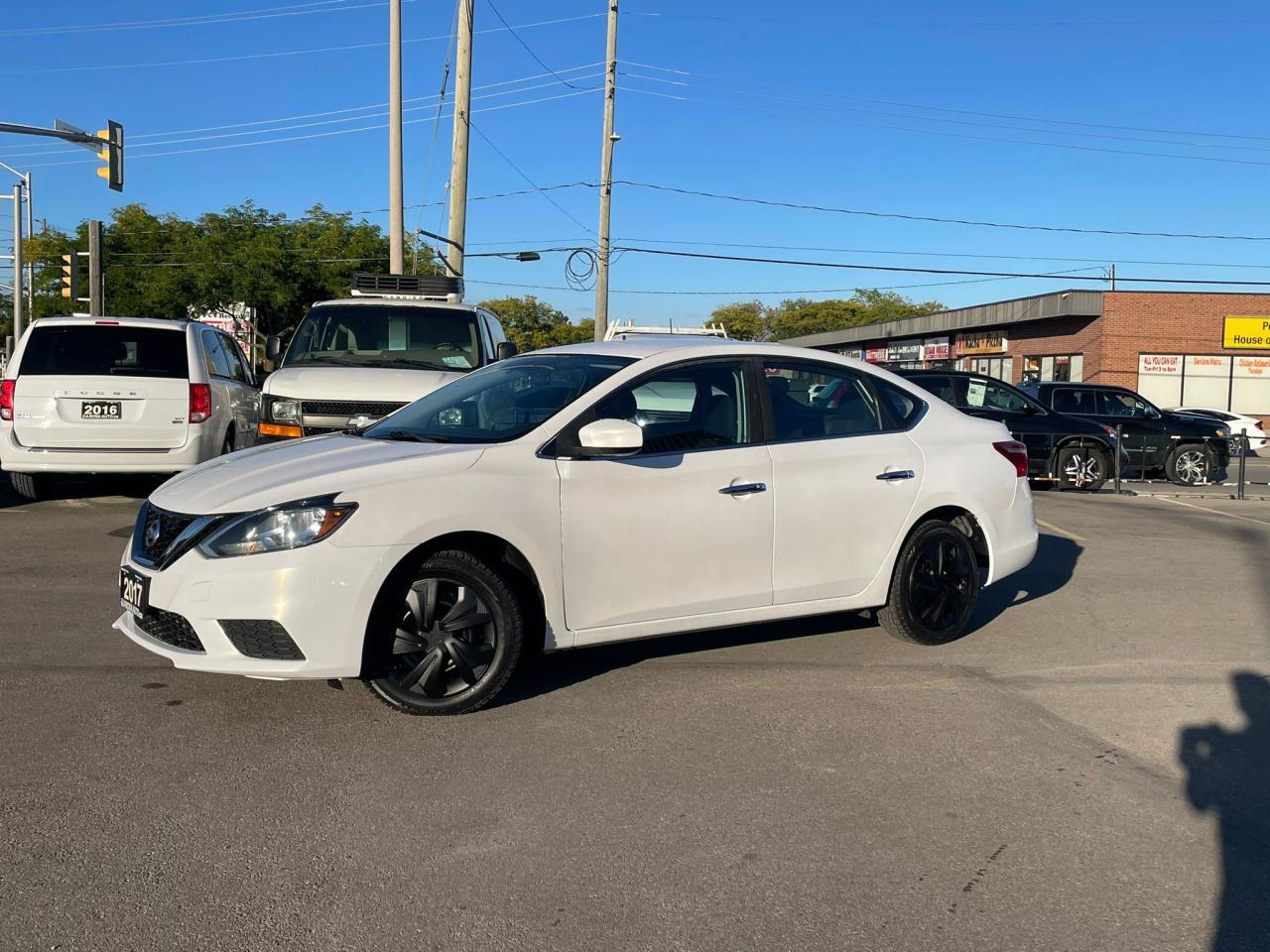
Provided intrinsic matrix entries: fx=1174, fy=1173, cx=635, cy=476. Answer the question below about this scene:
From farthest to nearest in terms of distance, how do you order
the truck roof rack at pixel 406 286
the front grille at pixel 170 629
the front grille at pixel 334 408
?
the truck roof rack at pixel 406 286 < the front grille at pixel 334 408 < the front grille at pixel 170 629

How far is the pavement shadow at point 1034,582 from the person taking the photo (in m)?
7.89

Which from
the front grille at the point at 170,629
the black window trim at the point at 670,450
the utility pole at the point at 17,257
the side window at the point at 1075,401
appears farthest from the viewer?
the utility pole at the point at 17,257

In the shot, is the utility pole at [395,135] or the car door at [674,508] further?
the utility pole at [395,135]

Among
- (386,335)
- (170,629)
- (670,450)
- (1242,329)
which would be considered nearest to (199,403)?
(386,335)

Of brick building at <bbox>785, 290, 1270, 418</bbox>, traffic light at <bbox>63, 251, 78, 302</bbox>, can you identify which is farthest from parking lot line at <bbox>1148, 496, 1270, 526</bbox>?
brick building at <bbox>785, 290, 1270, 418</bbox>

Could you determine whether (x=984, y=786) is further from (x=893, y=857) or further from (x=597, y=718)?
(x=597, y=718)

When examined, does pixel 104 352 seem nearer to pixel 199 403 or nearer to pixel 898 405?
pixel 199 403

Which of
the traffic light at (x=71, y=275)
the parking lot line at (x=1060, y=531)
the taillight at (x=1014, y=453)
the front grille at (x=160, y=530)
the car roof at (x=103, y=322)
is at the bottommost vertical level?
the parking lot line at (x=1060, y=531)

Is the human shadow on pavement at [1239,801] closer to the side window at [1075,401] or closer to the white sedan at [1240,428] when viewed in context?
the side window at [1075,401]

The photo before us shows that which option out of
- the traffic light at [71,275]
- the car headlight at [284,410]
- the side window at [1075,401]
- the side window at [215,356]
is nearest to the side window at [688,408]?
the car headlight at [284,410]

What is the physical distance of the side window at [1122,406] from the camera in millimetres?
19125

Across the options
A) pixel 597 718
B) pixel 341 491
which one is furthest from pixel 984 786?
pixel 341 491

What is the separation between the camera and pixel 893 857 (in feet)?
12.6

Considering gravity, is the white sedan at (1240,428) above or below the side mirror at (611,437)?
below
